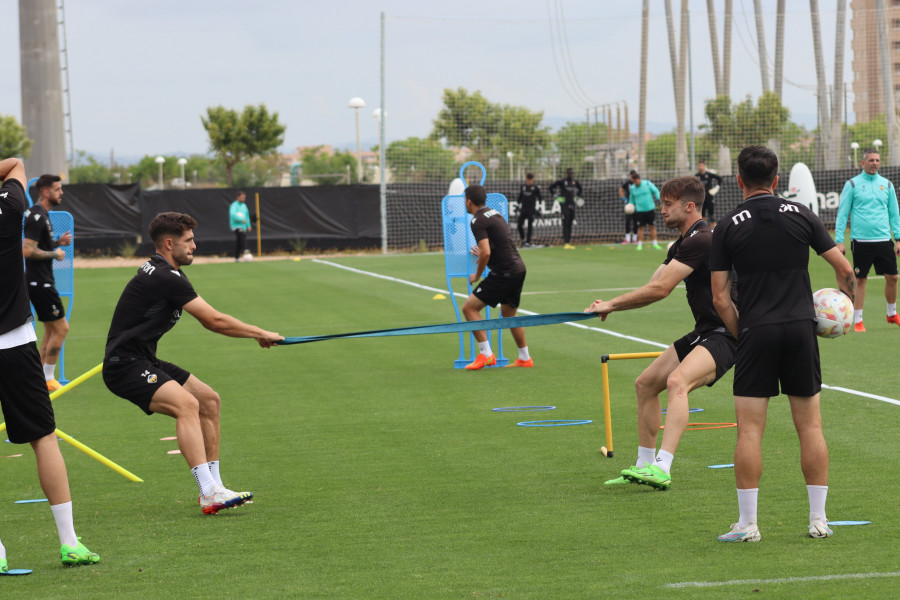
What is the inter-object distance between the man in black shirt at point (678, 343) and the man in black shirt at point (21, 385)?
10.4 ft

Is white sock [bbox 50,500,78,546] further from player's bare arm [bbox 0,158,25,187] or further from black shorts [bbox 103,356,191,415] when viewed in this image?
player's bare arm [bbox 0,158,25,187]

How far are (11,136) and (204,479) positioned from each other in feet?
147

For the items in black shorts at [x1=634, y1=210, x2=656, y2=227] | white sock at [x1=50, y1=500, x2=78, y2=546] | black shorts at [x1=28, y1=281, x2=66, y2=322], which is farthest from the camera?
black shorts at [x1=634, y1=210, x2=656, y2=227]

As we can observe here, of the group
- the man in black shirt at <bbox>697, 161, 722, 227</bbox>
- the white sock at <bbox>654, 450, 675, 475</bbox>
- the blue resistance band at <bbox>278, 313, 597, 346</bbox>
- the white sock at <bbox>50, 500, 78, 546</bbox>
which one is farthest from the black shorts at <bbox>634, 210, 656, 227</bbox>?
the white sock at <bbox>50, 500, 78, 546</bbox>

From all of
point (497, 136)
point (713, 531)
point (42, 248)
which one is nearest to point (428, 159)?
point (497, 136)

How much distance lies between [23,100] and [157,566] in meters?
39.5

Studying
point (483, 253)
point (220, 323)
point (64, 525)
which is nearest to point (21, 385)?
point (64, 525)

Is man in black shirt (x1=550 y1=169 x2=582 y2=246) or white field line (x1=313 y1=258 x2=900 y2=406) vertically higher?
man in black shirt (x1=550 y1=169 x2=582 y2=246)

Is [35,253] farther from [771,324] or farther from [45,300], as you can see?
[771,324]

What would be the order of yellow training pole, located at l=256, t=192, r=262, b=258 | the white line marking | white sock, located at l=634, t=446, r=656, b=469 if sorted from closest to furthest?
the white line marking → white sock, located at l=634, t=446, r=656, b=469 → yellow training pole, located at l=256, t=192, r=262, b=258

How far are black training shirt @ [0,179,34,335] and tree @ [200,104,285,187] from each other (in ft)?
174

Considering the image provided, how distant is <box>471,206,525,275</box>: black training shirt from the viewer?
12.0m

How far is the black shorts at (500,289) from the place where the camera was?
12.0m

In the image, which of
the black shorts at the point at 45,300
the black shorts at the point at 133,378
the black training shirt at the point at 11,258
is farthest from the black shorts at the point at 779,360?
the black shorts at the point at 45,300
